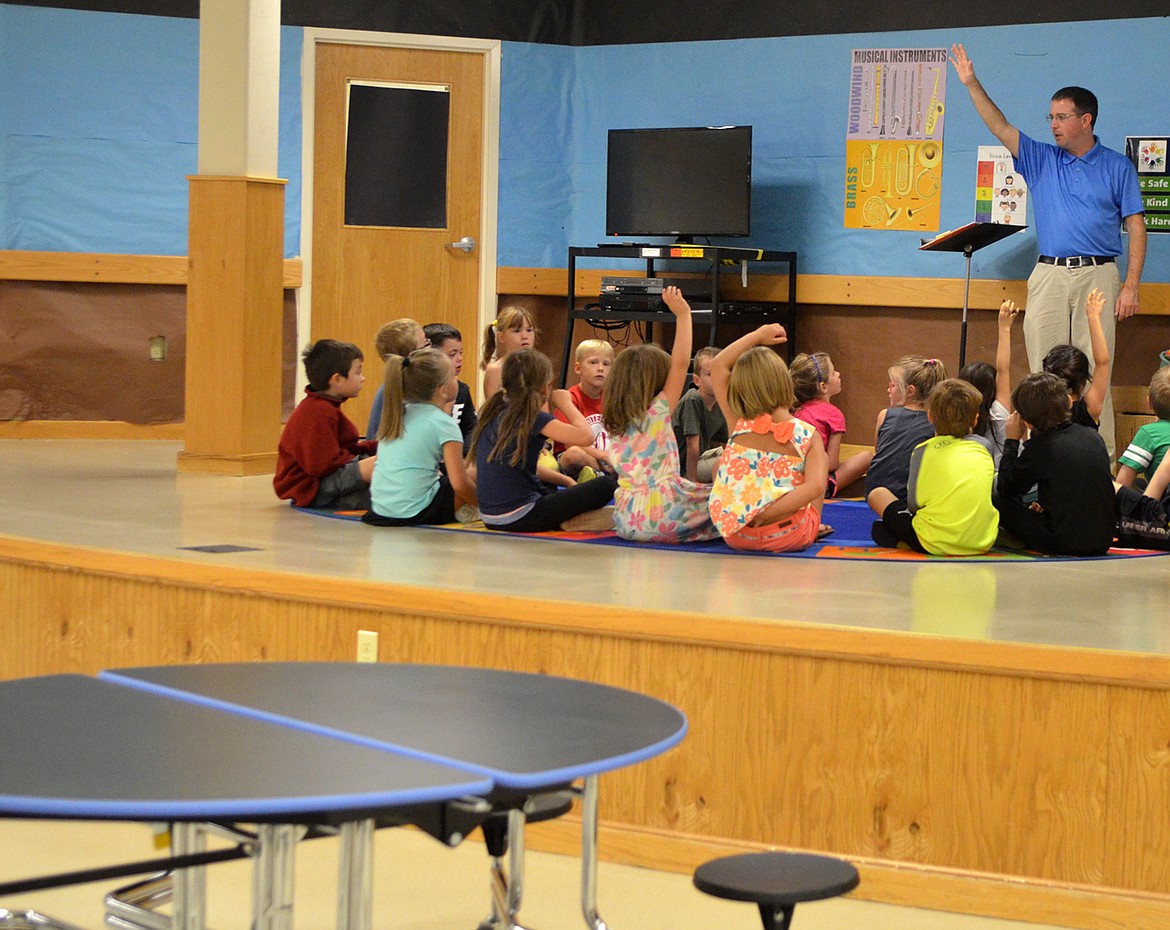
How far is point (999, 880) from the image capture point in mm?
3105

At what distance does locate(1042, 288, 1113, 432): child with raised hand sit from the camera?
216 inches

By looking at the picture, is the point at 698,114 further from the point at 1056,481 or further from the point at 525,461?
the point at 1056,481

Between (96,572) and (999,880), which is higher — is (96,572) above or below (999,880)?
above

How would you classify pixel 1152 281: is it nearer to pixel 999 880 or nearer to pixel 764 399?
pixel 764 399

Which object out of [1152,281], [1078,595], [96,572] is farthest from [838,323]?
[96,572]

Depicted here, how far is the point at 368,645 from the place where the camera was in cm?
363

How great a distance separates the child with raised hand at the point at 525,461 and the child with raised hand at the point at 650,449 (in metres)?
0.15

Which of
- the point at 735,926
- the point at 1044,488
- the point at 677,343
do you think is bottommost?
the point at 735,926

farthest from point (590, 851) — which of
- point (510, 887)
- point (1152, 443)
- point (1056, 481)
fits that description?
point (1152, 443)

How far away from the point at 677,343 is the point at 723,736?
1942mm

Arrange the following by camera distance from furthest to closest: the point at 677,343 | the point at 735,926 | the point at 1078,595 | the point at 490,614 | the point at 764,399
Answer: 1. the point at 677,343
2. the point at 764,399
3. the point at 1078,595
4. the point at 490,614
5. the point at 735,926

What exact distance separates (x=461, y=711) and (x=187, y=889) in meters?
0.51

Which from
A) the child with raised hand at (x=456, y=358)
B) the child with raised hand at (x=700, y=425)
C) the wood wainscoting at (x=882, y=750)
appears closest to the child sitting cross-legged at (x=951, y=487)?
the child with raised hand at (x=700, y=425)

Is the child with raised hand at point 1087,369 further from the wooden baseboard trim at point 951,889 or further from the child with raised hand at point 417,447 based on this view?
the wooden baseboard trim at point 951,889
